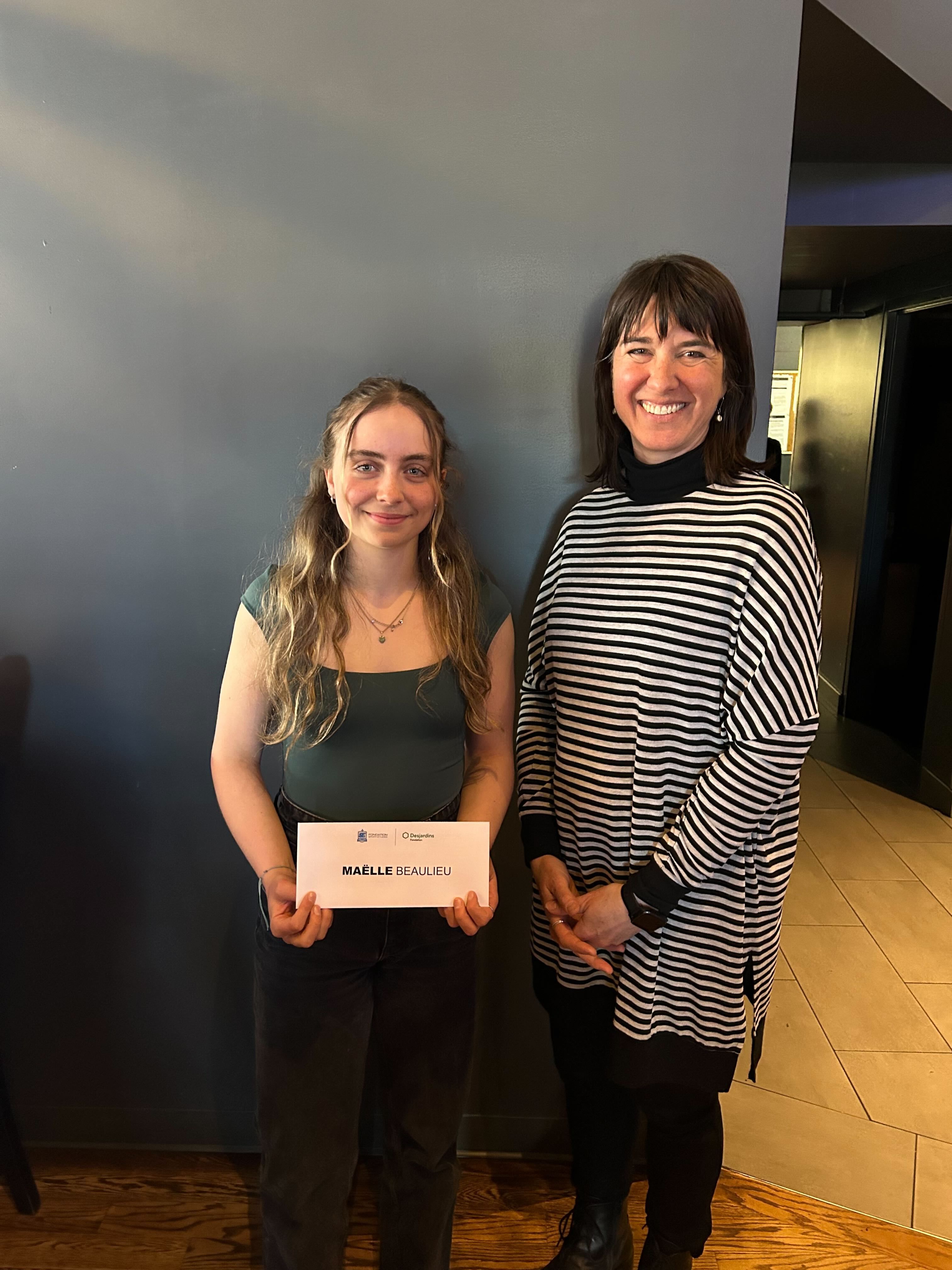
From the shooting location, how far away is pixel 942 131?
2.51 meters

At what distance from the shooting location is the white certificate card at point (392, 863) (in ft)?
3.95

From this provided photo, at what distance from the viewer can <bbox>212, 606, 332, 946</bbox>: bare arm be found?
1282 millimetres

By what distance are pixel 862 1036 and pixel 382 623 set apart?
2.08 m

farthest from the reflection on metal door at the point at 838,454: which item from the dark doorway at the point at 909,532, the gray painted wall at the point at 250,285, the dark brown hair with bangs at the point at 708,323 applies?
the dark brown hair with bangs at the point at 708,323

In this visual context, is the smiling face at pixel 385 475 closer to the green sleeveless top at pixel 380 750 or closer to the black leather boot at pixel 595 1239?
the green sleeveless top at pixel 380 750

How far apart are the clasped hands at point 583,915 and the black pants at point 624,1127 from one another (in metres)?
0.13

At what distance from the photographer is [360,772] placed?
1281 mm

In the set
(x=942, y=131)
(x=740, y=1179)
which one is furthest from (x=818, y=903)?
(x=942, y=131)

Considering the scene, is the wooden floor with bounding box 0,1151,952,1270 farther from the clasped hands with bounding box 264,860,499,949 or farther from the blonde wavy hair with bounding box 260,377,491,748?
the blonde wavy hair with bounding box 260,377,491,748

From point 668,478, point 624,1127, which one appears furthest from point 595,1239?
point 668,478

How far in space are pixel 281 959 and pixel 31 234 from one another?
4.46 ft

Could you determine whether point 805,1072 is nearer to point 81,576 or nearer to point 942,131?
point 81,576

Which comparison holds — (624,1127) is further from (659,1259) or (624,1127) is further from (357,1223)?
(357,1223)

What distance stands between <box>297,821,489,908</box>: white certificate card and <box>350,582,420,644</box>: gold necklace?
283 millimetres
